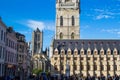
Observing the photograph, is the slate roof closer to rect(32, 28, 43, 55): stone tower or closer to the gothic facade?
the gothic facade

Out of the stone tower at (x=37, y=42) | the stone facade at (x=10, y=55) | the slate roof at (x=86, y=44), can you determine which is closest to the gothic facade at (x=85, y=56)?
the slate roof at (x=86, y=44)

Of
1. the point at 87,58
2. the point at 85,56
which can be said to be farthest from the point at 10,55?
the point at 87,58

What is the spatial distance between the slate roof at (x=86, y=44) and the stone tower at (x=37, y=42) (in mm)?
77238

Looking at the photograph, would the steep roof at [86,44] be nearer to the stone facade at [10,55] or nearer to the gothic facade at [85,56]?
the gothic facade at [85,56]

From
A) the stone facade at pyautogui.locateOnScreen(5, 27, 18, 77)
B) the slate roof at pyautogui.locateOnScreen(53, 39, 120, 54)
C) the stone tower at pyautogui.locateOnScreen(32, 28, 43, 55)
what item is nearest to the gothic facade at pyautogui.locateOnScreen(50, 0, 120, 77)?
the slate roof at pyautogui.locateOnScreen(53, 39, 120, 54)

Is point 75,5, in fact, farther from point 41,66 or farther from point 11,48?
point 11,48

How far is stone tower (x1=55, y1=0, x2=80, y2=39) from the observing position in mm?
114938

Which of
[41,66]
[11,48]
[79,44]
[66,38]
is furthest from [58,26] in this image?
[11,48]

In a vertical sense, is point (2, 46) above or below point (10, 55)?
above

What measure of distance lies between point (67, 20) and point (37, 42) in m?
73.1

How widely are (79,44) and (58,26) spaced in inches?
623

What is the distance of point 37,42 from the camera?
7338 inches

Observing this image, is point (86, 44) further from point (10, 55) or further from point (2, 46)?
point (2, 46)

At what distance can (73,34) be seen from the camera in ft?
378
